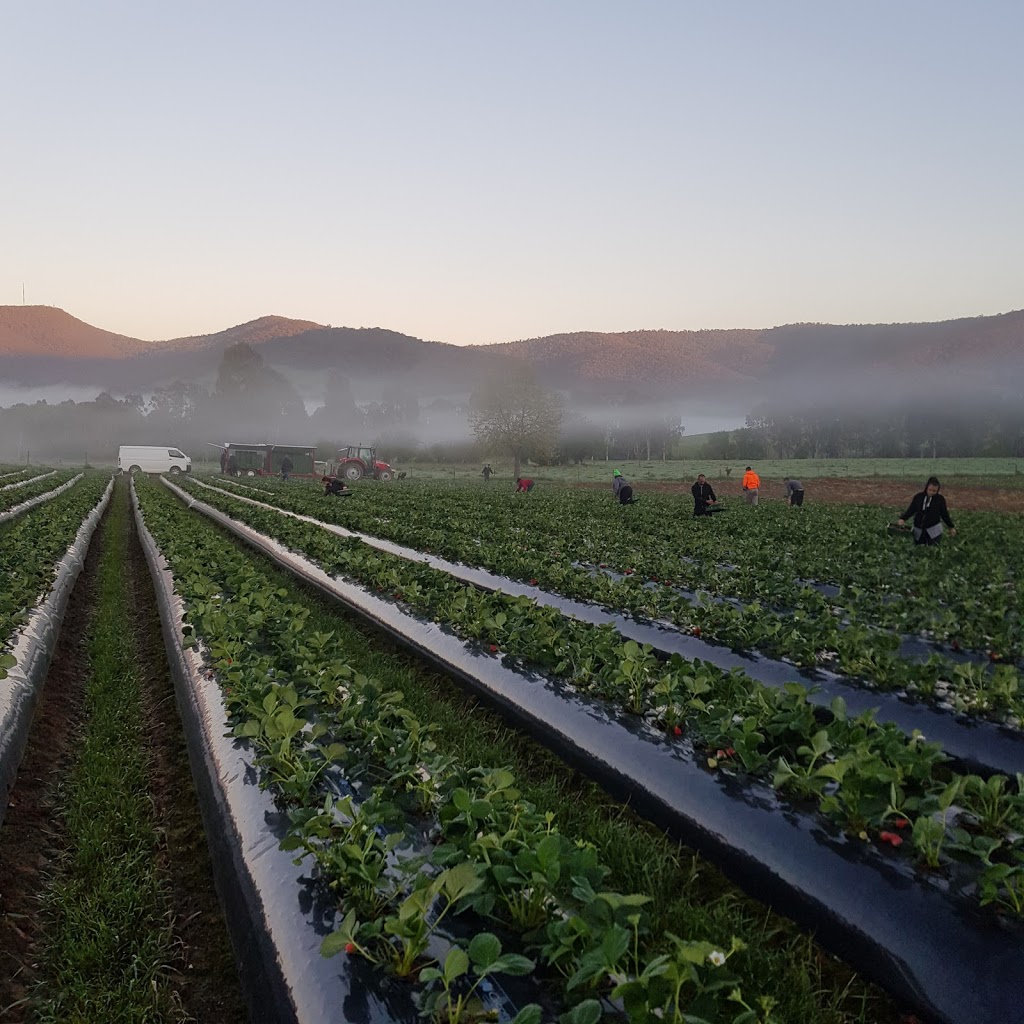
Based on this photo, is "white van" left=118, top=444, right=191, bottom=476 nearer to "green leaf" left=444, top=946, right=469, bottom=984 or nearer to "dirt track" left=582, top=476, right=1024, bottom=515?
"dirt track" left=582, top=476, right=1024, bottom=515

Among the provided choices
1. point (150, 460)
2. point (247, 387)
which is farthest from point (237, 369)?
point (150, 460)

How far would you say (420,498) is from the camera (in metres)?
32.6

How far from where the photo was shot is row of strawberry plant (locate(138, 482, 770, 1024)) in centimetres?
251

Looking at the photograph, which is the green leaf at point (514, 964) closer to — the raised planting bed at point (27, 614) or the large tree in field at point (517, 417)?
the raised planting bed at point (27, 614)

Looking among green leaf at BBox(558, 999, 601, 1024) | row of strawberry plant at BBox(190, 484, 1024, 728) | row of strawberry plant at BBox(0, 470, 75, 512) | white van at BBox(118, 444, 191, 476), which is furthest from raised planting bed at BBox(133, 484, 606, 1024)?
white van at BBox(118, 444, 191, 476)

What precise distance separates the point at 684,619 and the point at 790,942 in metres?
4.83

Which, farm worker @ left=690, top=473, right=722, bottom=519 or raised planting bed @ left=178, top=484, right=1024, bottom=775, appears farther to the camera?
farm worker @ left=690, top=473, right=722, bottom=519

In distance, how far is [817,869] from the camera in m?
3.79

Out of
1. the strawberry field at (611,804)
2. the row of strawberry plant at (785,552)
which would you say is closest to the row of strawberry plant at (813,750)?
the strawberry field at (611,804)

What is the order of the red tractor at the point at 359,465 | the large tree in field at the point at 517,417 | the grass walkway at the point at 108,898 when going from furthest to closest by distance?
the large tree in field at the point at 517,417 → the red tractor at the point at 359,465 → the grass walkway at the point at 108,898

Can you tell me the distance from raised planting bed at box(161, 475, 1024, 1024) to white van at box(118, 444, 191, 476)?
68.1m

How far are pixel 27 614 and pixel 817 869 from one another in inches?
338

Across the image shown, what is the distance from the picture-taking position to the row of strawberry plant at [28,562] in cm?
783

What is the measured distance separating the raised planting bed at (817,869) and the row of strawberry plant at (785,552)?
4323 mm
